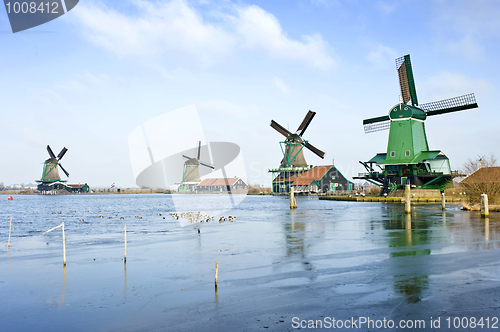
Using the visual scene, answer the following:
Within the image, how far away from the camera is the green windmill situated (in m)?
55.8

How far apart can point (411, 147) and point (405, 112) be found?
16.7 feet

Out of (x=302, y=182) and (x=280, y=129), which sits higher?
(x=280, y=129)

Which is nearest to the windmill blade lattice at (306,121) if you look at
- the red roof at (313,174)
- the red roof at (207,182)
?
Result: the red roof at (313,174)

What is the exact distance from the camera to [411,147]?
55906 millimetres

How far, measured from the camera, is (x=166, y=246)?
20750 millimetres

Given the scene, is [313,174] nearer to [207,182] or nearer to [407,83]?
[407,83]

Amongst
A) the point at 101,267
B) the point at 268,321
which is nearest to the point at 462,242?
the point at 268,321

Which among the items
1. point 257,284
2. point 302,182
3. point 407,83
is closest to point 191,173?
point 302,182

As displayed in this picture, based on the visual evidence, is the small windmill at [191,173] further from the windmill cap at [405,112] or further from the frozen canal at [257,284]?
the frozen canal at [257,284]

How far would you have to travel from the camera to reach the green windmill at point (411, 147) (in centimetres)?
5584

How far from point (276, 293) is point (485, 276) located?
22.1 ft

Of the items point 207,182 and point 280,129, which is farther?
point 207,182

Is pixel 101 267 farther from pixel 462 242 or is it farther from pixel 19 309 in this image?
pixel 462 242

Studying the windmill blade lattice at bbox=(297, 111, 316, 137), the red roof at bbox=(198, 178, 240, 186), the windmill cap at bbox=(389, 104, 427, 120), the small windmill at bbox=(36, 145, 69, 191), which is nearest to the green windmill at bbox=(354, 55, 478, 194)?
the windmill cap at bbox=(389, 104, 427, 120)
